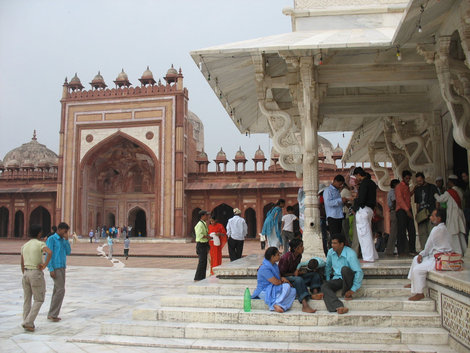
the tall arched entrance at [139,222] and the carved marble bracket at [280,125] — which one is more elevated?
the carved marble bracket at [280,125]

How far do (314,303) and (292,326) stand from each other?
375mm

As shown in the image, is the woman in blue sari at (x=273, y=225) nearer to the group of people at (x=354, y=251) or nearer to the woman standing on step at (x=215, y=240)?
the woman standing on step at (x=215, y=240)

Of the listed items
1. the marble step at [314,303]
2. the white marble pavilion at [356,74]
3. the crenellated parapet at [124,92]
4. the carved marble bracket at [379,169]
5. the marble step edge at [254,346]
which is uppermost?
the crenellated parapet at [124,92]

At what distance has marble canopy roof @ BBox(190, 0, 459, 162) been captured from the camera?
5.32m

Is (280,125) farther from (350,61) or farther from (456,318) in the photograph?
(456,318)

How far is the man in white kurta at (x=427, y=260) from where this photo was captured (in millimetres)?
4473

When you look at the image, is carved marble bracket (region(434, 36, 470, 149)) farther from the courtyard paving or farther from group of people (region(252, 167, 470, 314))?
the courtyard paving

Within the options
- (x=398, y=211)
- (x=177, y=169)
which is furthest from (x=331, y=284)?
(x=177, y=169)

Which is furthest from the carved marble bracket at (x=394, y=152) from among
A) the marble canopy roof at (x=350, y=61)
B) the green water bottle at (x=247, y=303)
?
the green water bottle at (x=247, y=303)

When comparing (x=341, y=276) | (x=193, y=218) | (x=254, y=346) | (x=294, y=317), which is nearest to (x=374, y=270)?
(x=341, y=276)

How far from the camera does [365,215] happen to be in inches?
218

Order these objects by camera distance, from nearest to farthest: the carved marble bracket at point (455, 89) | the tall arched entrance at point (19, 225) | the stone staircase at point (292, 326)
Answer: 1. the stone staircase at point (292, 326)
2. the carved marble bracket at point (455, 89)
3. the tall arched entrance at point (19, 225)

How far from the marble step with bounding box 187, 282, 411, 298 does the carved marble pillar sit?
2.68ft

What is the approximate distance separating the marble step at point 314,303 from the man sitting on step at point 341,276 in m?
0.11
